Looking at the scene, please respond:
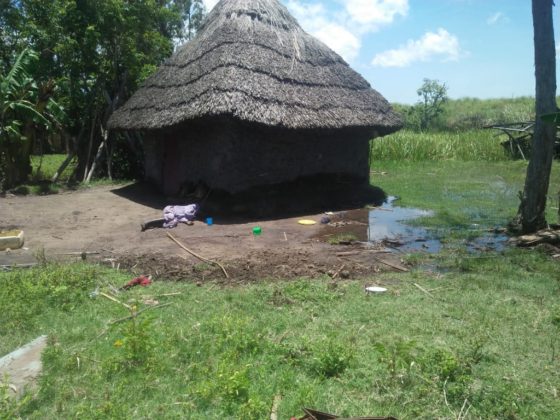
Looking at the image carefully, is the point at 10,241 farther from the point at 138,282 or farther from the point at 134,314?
the point at 134,314

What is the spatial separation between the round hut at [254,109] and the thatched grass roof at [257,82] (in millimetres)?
26

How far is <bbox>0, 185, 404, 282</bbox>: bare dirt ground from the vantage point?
5.82 m

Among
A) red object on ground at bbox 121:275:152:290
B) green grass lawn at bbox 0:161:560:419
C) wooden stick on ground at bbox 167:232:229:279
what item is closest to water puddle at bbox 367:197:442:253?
green grass lawn at bbox 0:161:560:419

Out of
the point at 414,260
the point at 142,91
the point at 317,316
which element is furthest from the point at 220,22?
the point at 317,316

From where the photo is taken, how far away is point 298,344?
3.75 metres

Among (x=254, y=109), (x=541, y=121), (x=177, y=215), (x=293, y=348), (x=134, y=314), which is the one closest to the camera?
(x=293, y=348)

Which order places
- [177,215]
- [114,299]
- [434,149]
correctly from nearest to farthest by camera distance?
[114,299]
[177,215]
[434,149]

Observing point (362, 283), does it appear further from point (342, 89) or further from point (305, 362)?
point (342, 89)

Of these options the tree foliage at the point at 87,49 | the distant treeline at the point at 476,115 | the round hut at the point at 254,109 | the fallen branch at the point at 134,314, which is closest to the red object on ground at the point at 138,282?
the fallen branch at the point at 134,314

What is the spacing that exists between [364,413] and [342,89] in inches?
352

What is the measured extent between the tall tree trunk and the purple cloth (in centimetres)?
513

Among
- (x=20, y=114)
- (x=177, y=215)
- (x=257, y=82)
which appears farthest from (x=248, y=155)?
(x=20, y=114)

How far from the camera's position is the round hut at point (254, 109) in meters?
8.94

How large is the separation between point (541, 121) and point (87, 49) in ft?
36.0
